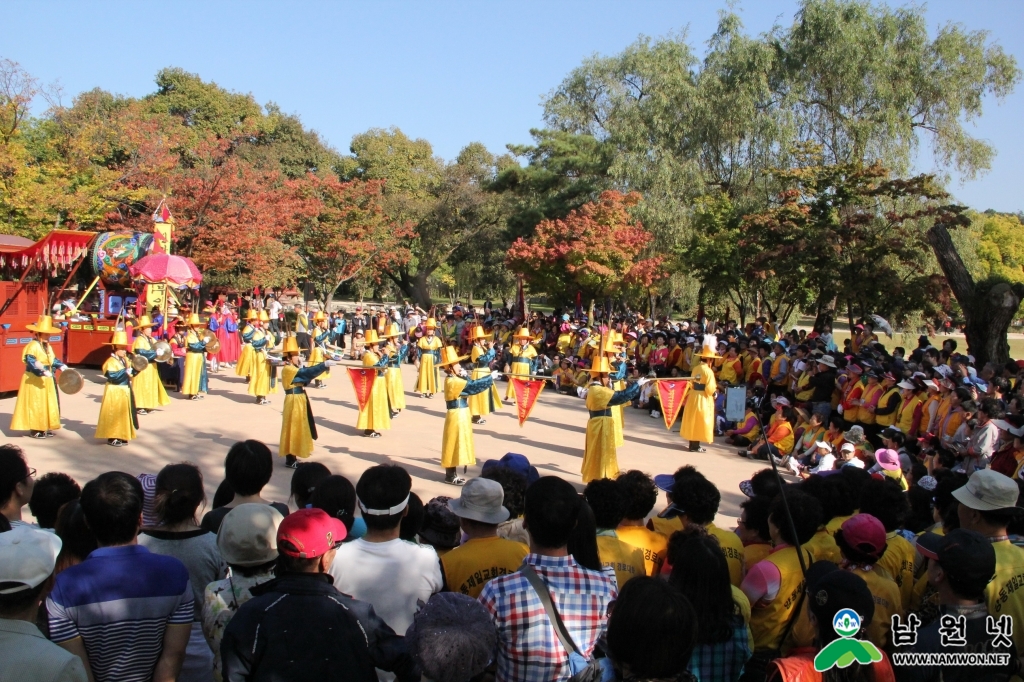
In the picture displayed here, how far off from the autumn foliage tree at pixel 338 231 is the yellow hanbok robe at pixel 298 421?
19143 millimetres

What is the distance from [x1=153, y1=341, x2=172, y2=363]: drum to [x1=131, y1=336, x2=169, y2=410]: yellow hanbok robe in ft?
1.92

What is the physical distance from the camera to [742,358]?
15.0 m

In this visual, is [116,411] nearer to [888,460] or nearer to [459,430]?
[459,430]

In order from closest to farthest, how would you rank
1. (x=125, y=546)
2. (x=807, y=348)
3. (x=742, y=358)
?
1. (x=125, y=546)
2. (x=807, y=348)
3. (x=742, y=358)

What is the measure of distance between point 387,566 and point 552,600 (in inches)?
31.0

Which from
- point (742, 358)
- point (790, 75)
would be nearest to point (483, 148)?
point (790, 75)

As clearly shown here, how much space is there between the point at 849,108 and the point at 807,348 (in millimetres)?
11074

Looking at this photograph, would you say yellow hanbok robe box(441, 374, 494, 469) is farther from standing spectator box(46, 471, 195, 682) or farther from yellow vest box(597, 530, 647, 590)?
standing spectator box(46, 471, 195, 682)

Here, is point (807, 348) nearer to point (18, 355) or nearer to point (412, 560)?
point (412, 560)

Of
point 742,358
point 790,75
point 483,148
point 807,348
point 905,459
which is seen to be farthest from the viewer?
point 483,148

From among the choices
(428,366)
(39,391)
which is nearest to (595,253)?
(428,366)

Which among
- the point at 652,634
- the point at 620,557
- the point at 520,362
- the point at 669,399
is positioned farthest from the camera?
the point at 520,362

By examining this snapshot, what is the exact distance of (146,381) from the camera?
13602 mm

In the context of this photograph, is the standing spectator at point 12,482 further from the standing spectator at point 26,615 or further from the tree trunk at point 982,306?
the tree trunk at point 982,306
